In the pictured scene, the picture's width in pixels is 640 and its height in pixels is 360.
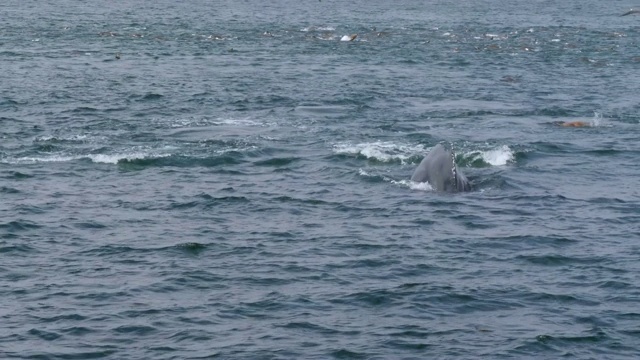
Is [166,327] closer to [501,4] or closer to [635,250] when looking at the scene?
[635,250]

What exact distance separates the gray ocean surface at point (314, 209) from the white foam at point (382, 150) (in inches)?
4.9

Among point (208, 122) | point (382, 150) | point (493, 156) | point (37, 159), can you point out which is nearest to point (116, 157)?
point (37, 159)

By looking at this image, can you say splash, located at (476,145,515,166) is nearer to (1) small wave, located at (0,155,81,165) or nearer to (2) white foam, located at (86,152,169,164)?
(2) white foam, located at (86,152,169,164)

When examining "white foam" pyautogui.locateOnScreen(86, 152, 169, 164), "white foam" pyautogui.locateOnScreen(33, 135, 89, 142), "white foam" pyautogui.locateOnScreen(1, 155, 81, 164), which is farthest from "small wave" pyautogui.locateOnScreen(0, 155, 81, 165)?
"white foam" pyautogui.locateOnScreen(33, 135, 89, 142)

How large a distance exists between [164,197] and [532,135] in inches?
645

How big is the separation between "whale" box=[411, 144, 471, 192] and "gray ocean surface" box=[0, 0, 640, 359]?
677mm

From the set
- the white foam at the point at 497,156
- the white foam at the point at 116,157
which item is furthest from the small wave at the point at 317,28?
the white foam at the point at 116,157

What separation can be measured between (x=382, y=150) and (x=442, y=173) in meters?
5.39

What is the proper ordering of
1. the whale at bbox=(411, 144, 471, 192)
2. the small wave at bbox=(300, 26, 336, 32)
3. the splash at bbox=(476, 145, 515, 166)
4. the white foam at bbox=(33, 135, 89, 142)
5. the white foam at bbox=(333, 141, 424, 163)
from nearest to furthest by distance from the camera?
the whale at bbox=(411, 144, 471, 192), the splash at bbox=(476, 145, 515, 166), the white foam at bbox=(333, 141, 424, 163), the white foam at bbox=(33, 135, 89, 142), the small wave at bbox=(300, 26, 336, 32)

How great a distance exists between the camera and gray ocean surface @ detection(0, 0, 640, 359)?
25781mm

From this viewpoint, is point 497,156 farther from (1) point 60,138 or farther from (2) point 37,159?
(1) point 60,138

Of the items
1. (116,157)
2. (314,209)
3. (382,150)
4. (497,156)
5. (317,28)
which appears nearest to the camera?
(314,209)

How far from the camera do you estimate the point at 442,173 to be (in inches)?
1469

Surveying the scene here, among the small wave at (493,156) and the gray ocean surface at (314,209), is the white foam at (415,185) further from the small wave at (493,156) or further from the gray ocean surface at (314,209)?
the small wave at (493,156)
